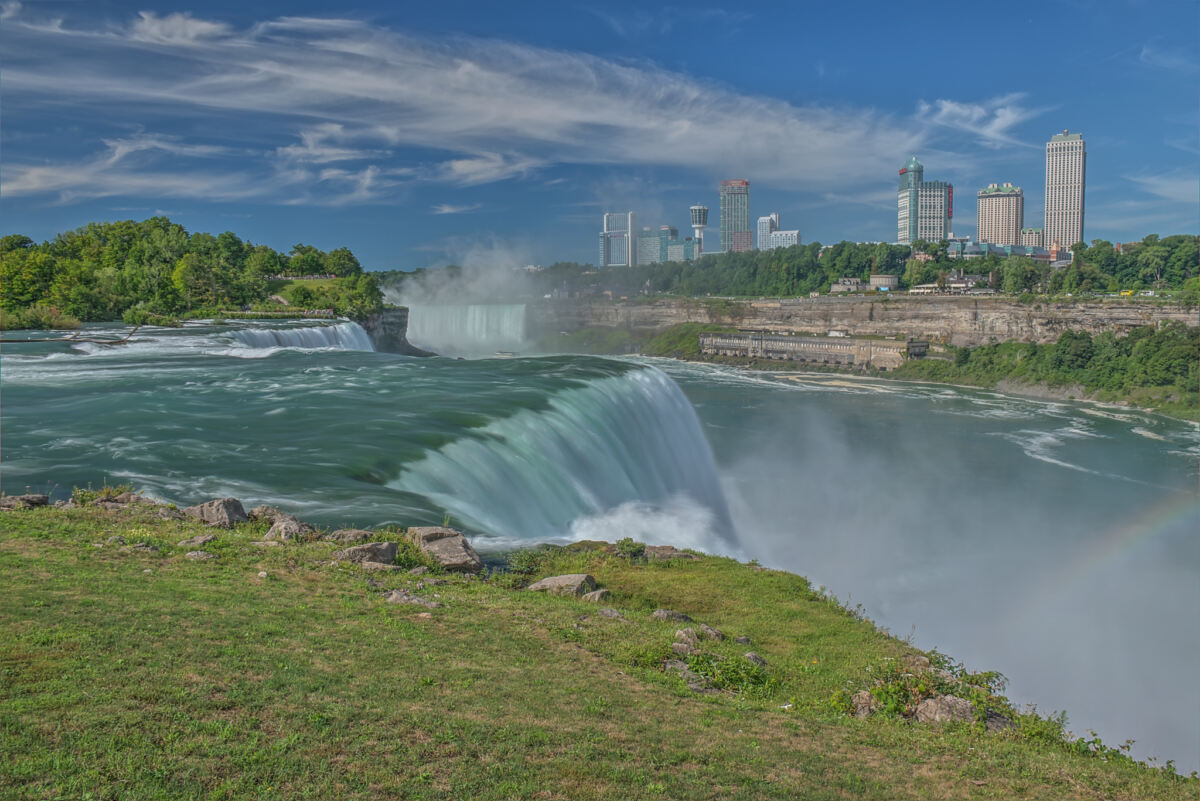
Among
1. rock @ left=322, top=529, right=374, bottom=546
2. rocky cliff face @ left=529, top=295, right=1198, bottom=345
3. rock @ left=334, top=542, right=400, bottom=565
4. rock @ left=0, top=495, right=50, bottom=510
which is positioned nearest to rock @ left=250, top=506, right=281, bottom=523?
rock @ left=322, top=529, right=374, bottom=546

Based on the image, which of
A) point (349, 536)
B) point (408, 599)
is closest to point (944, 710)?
point (408, 599)

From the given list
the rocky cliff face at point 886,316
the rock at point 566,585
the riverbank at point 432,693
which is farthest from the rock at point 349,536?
the rocky cliff face at point 886,316

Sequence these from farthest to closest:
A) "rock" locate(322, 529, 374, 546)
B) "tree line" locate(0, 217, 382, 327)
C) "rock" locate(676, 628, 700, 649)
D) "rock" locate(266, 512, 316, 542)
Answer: "tree line" locate(0, 217, 382, 327)
"rock" locate(322, 529, 374, 546)
"rock" locate(266, 512, 316, 542)
"rock" locate(676, 628, 700, 649)

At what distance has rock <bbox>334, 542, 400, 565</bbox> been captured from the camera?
Result: 11.4 meters

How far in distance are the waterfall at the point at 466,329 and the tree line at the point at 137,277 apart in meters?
17.7

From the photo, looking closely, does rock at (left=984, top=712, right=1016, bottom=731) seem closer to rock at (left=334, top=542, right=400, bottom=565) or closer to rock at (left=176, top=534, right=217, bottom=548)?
rock at (left=334, top=542, right=400, bottom=565)

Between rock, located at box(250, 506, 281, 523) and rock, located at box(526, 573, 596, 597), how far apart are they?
15.4 ft

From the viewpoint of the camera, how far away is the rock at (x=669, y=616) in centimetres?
1112

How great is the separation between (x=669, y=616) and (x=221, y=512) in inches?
294

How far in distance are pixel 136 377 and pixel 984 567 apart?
28314mm

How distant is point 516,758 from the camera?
6.16 metres

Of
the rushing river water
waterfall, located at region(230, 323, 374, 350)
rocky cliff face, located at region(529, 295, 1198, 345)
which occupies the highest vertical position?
rocky cliff face, located at region(529, 295, 1198, 345)

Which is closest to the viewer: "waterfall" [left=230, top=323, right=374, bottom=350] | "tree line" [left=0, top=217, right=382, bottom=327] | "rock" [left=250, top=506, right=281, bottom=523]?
"rock" [left=250, top=506, right=281, bottom=523]

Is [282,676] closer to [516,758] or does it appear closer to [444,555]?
[516,758]
